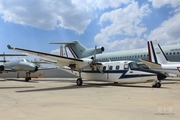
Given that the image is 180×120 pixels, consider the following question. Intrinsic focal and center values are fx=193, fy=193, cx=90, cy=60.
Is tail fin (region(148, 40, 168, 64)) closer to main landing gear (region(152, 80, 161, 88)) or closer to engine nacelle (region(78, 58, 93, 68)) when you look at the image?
main landing gear (region(152, 80, 161, 88))

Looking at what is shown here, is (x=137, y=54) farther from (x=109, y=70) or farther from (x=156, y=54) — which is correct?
(x=109, y=70)

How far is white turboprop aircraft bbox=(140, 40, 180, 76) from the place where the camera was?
20.2 metres

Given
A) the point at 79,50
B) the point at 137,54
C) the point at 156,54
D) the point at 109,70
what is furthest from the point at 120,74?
the point at 79,50

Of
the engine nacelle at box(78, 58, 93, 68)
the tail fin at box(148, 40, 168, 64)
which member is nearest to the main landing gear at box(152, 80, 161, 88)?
the engine nacelle at box(78, 58, 93, 68)

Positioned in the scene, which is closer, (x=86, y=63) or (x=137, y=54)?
(x=86, y=63)

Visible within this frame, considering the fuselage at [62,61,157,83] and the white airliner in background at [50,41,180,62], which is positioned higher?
the white airliner in background at [50,41,180,62]

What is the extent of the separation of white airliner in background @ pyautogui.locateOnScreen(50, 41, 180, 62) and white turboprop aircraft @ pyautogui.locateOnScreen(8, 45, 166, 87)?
1128 centimetres

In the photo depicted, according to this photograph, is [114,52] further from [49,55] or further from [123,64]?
[49,55]

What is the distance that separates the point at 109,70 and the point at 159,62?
29.4 feet

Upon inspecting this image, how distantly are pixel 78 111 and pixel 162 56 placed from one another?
63.3 feet

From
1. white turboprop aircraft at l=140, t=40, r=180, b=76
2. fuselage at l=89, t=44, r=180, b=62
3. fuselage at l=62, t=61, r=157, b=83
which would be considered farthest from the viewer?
fuselage at l=89, t=44, r=180, b=62

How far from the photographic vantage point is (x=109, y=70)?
1691cm

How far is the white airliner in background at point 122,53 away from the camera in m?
25.1

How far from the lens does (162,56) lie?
23.0m
